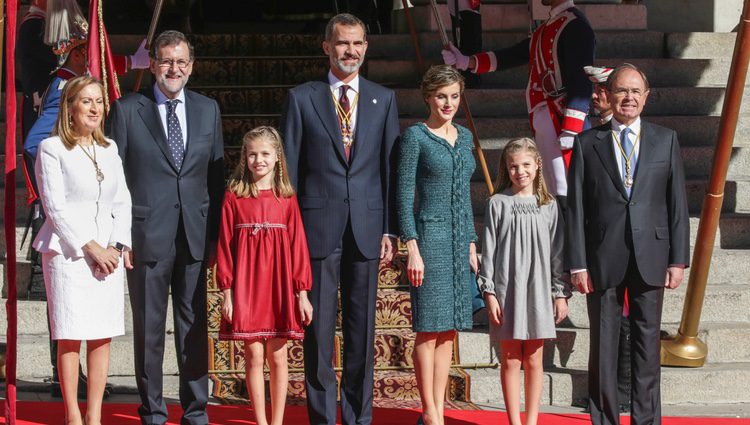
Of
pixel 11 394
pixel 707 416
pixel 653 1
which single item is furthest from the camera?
pixel 653 1

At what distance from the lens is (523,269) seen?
662cm

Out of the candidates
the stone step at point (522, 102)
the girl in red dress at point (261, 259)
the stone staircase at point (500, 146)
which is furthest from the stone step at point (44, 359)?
the stone step at point (522, 102)

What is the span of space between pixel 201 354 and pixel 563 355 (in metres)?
2.12

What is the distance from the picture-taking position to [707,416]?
745cm

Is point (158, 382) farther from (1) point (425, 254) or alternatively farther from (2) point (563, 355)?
(2) point (563, 355)

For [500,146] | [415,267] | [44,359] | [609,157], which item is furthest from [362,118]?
[500,146]

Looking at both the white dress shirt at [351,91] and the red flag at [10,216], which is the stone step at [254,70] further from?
the red flag at [10,216]

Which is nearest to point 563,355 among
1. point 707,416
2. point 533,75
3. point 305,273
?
point 707,416

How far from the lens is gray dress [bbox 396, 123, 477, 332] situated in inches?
258

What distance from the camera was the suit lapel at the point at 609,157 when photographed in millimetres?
6543

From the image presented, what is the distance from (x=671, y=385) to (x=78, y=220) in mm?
3149

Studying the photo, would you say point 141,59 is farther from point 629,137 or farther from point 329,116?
point 629,137

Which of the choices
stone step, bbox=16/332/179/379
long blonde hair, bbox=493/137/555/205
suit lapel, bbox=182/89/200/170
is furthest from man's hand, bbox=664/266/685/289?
stone step, bbox=16/332/179/379

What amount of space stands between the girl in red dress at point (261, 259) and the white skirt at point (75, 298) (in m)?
0.50
